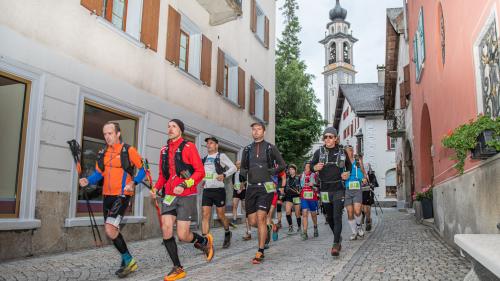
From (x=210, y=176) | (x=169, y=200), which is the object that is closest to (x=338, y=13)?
(x=210, y=176)

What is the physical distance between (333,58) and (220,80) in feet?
259

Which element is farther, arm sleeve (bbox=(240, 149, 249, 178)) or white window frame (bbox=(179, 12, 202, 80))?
white window frame (bbox=(179, 12, 202, 80))

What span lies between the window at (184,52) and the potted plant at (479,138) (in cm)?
824

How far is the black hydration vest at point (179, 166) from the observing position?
547cm

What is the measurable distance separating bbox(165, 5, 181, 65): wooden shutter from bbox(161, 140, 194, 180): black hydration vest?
6088mm

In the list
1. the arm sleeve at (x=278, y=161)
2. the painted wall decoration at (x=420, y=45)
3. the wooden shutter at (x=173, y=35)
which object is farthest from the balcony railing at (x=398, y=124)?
the arm sleeve at (x=278, y=161)

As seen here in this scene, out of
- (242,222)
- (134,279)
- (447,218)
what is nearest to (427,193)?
(447,218)

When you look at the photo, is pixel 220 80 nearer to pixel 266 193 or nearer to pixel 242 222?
pixel 242 222

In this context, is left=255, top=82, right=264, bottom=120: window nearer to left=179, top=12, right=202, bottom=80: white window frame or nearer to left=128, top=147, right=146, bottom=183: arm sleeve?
left=179, top=12, right=202, bottom=80: white window frame

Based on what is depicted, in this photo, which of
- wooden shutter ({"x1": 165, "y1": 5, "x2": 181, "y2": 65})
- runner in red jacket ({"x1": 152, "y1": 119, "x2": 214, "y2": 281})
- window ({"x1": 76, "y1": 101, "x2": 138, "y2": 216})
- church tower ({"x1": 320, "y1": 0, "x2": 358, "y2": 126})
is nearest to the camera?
runner in red jacket ({"x1": 152, "y1": 119, "x2": 214, "y2": 281})

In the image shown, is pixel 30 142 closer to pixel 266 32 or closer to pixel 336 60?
pixel 266 32

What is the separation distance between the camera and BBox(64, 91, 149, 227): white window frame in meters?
7.96

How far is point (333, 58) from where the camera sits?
90.4m

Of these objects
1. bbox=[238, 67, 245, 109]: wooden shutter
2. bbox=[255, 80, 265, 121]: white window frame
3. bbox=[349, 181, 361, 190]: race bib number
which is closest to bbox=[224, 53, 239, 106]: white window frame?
bbox=[238, 67, 245, 109]: wooden shutter
